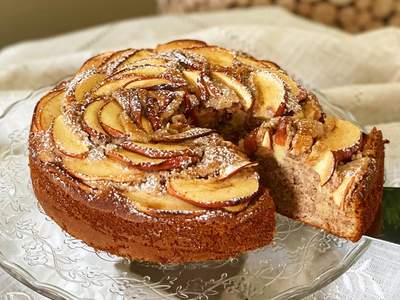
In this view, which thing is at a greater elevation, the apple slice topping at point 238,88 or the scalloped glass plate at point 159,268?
the apple slice topping at point 238,88

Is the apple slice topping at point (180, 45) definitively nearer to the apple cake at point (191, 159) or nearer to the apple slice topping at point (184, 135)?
the apple cake at point (191, 159)

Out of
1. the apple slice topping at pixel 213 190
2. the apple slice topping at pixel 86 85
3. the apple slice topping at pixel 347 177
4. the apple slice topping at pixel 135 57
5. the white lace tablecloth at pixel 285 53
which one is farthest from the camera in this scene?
the white lace tablecloth at pixel 285 53

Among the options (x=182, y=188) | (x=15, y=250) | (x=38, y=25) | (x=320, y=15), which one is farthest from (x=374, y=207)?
(x=38, y=25)

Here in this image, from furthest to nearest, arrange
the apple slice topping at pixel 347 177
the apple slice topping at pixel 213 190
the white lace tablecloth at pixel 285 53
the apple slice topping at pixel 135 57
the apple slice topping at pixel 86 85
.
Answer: the white lace tablecloth at pixel 285 53
the apple slice topping at pixel 135 57
the apple slice topping at pixel 86 85
the apple slice topping at pixel 347 177
the apple slice topping at pixel 213 190

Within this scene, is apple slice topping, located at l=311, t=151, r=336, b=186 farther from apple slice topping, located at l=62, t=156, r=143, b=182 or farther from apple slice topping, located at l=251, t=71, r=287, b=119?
apple slice topping, located at l=62, t=156, r=143, b=182

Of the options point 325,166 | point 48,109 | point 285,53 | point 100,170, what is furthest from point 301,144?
point 285,53

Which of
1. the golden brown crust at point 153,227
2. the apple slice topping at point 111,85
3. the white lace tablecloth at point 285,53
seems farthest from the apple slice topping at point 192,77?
the white lace tablecloth at point 285,53

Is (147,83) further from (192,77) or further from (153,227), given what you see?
(153,227)
